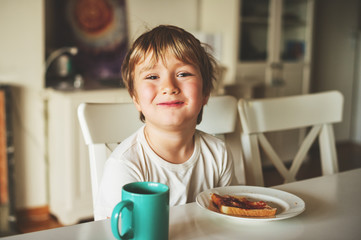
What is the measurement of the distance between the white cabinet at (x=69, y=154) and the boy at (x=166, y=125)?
4.82 feet

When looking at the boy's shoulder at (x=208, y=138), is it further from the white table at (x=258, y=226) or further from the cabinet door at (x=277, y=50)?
the cabinet door at (x=277, y=50)

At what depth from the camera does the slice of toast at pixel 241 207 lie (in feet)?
2.54

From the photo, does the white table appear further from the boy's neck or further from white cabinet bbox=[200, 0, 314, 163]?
white cabinet bbox=[200, 0, 314, 163]

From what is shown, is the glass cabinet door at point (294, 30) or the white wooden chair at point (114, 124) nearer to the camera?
the white wooden chair at point (114, 124)

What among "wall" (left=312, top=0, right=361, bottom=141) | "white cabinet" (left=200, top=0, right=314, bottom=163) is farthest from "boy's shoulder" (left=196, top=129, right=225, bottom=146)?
"wall" (left=312, top=0, right=361, bottom=141)

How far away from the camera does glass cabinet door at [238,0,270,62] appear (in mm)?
3441

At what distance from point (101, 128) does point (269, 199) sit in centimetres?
43

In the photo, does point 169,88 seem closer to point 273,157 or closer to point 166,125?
point 166,125

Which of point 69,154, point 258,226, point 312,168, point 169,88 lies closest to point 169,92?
point 169,88

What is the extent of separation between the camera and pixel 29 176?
2617 mm

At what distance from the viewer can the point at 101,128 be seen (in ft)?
3.30

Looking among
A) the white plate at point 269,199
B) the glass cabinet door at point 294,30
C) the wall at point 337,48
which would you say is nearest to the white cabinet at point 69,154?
the white plate at point 269,199

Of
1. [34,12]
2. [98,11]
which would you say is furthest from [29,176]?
[98,11]

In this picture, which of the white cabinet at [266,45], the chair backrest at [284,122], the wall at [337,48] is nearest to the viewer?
the chair backrest at [284,122]
